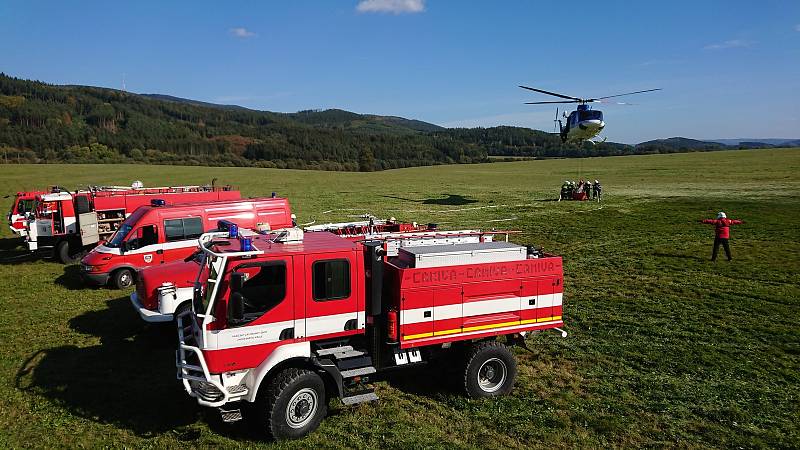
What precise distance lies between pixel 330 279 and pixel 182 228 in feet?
33.6

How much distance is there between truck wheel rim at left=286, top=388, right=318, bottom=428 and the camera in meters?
7.38

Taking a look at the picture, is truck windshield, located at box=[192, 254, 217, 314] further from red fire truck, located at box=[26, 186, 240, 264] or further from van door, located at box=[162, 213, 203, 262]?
red fire truck, located at box=[26, 186, 240, 264]

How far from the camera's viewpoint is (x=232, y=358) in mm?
7062

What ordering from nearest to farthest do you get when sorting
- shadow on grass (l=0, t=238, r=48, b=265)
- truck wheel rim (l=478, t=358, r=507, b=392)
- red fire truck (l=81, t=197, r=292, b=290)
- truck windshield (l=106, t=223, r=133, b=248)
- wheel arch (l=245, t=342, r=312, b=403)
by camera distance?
wheel arch (l=245, t=342, r=312, b=403) < truck wheel rim (l=478, t=358, r=507, b=392) < red fire truck (l=81, t=197, r=292, b=290) < truck windshield (l=106, t=223, r=133, b=248) < shadow on grass (l=0, t=238, r=48, b=265)

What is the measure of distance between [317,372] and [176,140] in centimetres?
12786

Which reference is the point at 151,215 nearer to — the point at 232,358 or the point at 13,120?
the point at 232,358

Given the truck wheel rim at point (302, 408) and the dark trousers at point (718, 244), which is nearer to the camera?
the truck wheel rim at point (302, 408)

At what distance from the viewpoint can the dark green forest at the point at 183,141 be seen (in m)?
95.6

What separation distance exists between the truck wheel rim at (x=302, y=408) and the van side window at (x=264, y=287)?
1372mm

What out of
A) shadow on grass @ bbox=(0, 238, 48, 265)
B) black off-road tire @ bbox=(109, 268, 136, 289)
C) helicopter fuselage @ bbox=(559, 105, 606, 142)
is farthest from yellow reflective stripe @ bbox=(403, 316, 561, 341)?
helicopter fuselage @ bbox=(559, 105, 606, 142)

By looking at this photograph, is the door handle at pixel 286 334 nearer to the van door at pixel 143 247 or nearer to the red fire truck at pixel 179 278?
the red fire truck at pixel 179 278

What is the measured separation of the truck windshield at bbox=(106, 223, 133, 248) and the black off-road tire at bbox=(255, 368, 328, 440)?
10.6 m

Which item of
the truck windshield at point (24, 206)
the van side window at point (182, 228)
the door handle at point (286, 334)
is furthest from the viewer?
the truck windshield at point (24, 206)

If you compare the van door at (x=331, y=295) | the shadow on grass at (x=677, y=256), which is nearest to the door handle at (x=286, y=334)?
the van door at (x=331, y=295)
